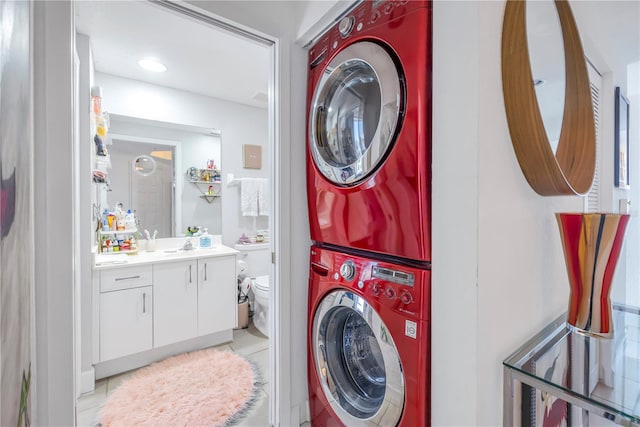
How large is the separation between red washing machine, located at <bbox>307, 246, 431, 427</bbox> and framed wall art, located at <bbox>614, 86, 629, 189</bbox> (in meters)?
1.57

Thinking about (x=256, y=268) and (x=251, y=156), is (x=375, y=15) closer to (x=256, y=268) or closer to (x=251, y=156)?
(x=251, y=156)

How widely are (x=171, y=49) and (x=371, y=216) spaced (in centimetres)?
205

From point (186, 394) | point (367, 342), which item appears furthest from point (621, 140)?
point (186, 394)

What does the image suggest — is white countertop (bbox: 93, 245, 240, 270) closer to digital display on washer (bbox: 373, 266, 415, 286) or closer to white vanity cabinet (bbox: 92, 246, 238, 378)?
white vanity cabinet (bbox: 92, 246, 238, 378)

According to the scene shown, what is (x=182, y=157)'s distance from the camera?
9.60 ft

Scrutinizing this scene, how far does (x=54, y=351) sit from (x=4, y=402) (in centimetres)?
62

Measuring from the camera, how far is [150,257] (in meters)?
2.32

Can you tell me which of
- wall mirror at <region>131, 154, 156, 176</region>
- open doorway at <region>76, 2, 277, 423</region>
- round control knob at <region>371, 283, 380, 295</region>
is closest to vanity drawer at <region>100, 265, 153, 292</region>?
open doorway at <region>76, 2, 277, 423</region>

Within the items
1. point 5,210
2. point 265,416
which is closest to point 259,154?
point 265,416

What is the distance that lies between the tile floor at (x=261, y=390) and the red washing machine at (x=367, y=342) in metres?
0.44

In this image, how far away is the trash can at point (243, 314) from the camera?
279 cm

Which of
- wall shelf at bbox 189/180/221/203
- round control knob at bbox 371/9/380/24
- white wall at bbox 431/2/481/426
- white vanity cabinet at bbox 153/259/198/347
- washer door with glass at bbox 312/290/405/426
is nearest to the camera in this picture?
white wall at bbox 431/2/481/426

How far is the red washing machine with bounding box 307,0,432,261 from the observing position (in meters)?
0.86

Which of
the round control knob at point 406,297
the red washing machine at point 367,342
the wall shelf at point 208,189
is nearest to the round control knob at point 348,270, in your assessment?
the red washing machine at point 367,342
